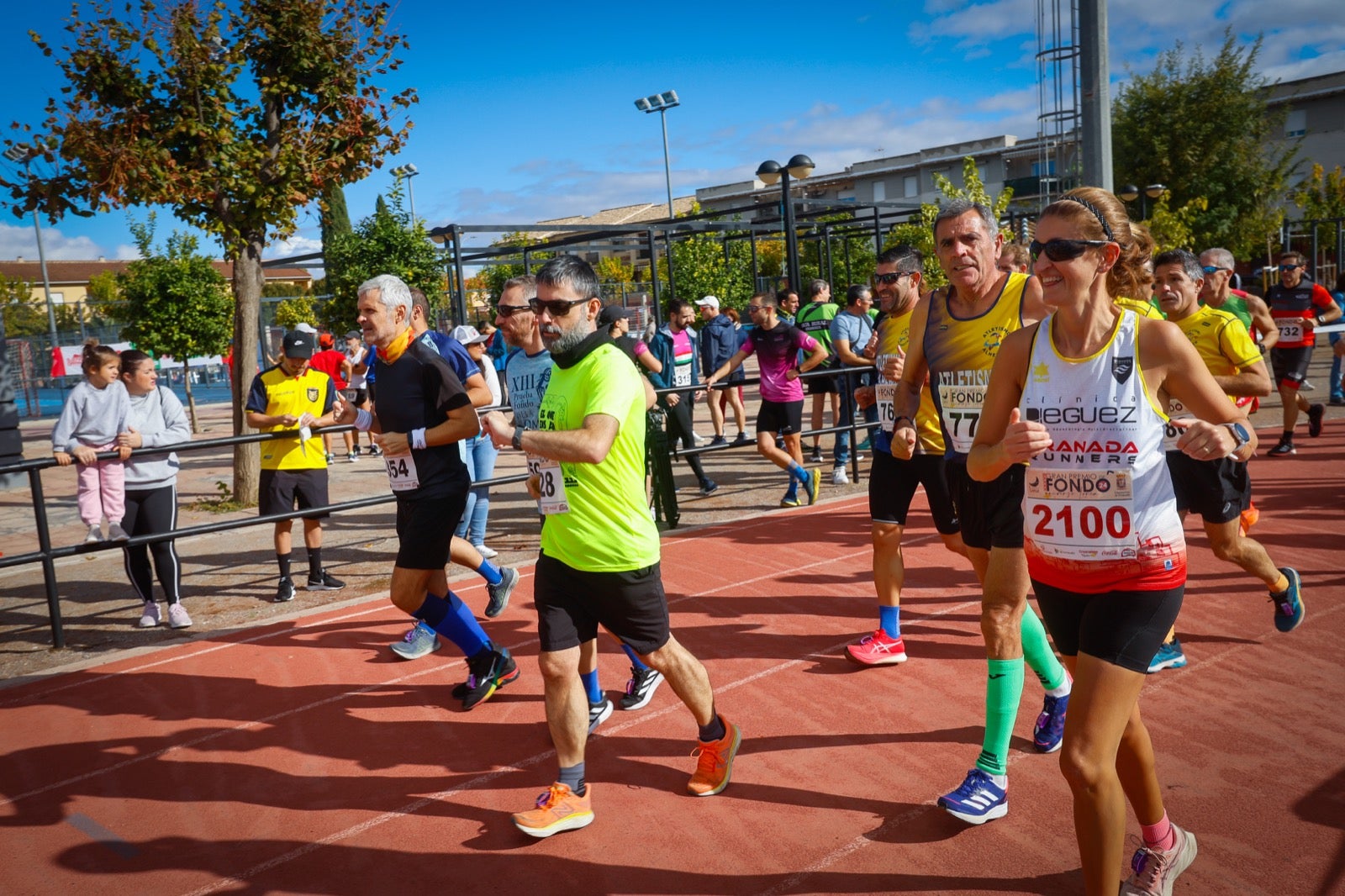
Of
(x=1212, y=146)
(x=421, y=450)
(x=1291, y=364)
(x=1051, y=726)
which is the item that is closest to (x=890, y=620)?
(x=1051, y=726)

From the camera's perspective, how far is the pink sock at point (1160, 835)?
2.84 meters

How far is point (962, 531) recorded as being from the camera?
403 centimetres

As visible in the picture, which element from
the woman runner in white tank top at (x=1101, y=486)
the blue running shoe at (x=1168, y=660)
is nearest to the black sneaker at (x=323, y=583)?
the blue running shoe at (x=1168, y=660)

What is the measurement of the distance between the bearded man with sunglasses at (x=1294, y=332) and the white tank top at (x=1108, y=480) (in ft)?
30.4

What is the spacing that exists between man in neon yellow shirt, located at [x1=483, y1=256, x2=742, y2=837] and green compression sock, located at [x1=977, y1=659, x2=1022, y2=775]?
1064 millimetres

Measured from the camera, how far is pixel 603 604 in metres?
3.61

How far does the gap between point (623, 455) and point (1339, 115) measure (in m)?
55.4

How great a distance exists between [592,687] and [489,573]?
1.93 metres

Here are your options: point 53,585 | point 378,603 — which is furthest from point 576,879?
point 53,585

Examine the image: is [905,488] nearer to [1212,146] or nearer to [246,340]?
[246,340]

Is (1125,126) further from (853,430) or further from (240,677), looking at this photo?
(240,677)

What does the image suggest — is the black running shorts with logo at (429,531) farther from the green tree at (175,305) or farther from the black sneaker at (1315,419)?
the green tree at (175,305)

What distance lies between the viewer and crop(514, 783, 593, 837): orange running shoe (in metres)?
3.49

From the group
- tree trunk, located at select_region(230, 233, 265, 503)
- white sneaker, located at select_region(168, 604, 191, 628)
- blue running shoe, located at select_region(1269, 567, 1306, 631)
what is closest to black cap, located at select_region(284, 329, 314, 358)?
white sneaker, located at select_region(168, 604, 191, 628)
